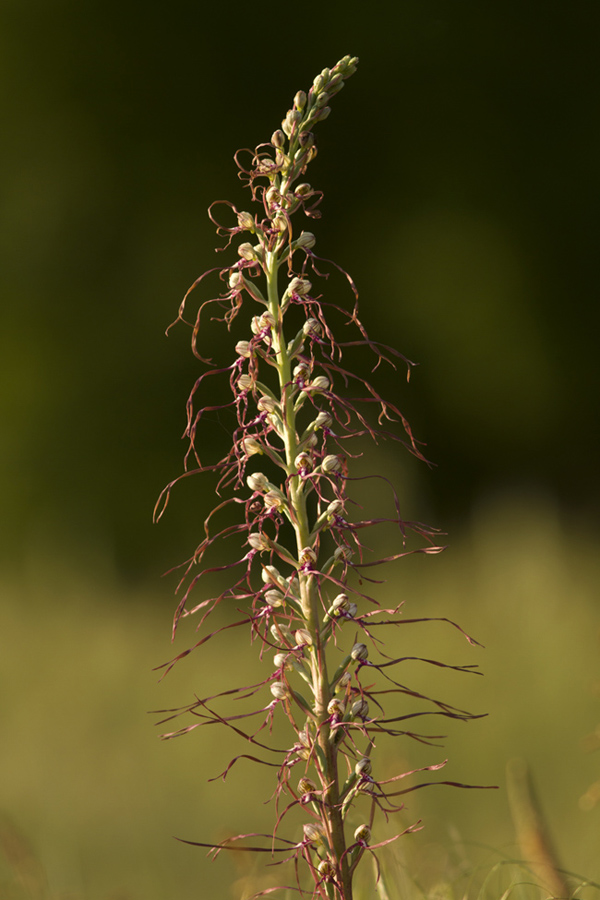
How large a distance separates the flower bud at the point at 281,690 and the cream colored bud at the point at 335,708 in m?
0.02

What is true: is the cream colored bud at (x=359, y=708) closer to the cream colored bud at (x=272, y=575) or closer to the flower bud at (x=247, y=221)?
the cream colored bud at (x=272, y=575)

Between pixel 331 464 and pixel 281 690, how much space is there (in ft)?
0.39

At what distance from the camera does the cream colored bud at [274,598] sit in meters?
0.46

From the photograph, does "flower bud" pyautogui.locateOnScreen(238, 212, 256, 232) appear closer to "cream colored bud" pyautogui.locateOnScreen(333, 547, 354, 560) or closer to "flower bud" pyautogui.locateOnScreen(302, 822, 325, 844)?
"cream colored bud" pyautogui.locateOnScreen(333, 547, 354, 560)

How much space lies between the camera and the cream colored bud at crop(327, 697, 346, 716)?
45 cm

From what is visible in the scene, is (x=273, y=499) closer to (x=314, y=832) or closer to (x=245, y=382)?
(x=245, y=382)

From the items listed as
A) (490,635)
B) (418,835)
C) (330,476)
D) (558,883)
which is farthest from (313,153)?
(490,635)

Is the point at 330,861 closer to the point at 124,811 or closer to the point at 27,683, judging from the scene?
the point at 124,811

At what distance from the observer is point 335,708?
1.47 feet

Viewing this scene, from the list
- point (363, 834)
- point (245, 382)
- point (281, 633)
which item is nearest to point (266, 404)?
point (245, 382)

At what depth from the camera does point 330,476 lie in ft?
1.58

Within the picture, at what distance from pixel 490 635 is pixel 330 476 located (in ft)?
4.03

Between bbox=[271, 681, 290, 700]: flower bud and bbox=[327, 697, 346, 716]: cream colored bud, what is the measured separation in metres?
0.02

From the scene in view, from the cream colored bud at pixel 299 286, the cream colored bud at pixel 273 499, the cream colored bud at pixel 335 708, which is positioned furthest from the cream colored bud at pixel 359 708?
the cream colored bud at pixel 299 286
